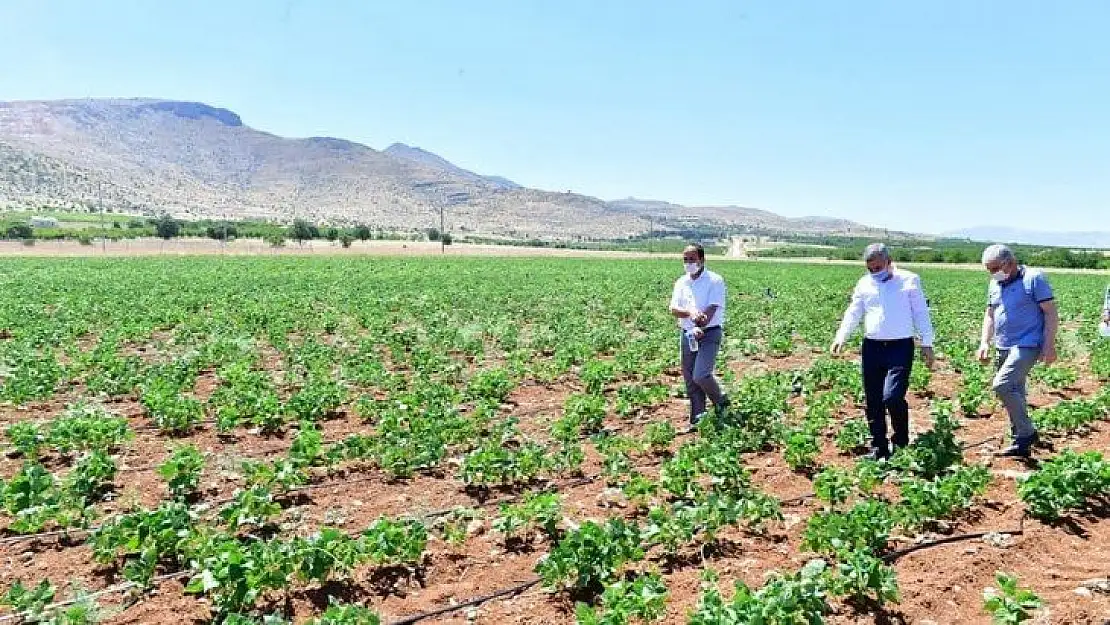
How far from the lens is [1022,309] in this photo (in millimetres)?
7621

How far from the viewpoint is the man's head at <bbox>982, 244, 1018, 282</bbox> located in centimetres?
759

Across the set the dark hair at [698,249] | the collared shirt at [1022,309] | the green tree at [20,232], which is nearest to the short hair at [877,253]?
the collared shirt at [1022,309]

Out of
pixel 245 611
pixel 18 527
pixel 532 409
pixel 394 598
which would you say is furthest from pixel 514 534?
pixel 532 409

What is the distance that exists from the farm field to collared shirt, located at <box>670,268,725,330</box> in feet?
4.17

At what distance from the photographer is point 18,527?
6.16 m

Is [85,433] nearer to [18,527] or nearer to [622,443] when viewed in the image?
[18,527]

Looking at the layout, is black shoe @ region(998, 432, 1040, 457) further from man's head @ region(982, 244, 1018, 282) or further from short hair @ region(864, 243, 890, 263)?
short hair @ region(864, 243, 890, 263)

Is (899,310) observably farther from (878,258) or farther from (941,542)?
(941,542)

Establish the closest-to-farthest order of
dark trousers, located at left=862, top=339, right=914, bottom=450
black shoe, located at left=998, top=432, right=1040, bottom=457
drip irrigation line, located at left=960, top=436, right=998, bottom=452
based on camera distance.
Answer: dark trousers, located at left=862, top=339, right=914, bottom=450
black shoe, located at left=998, top=432, right=1040, bottom=457
drip irrigation line, located at left=960, top=436, right=998, bottom=452

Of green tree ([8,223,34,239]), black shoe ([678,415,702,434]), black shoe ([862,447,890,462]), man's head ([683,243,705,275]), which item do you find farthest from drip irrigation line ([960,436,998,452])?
green tree ([8,223,34,239])

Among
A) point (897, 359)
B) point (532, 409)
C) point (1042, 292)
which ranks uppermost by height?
point (1042, 292)

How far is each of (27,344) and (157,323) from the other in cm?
422

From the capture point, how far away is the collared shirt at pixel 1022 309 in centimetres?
753

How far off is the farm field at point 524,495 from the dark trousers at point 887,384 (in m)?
0.42
